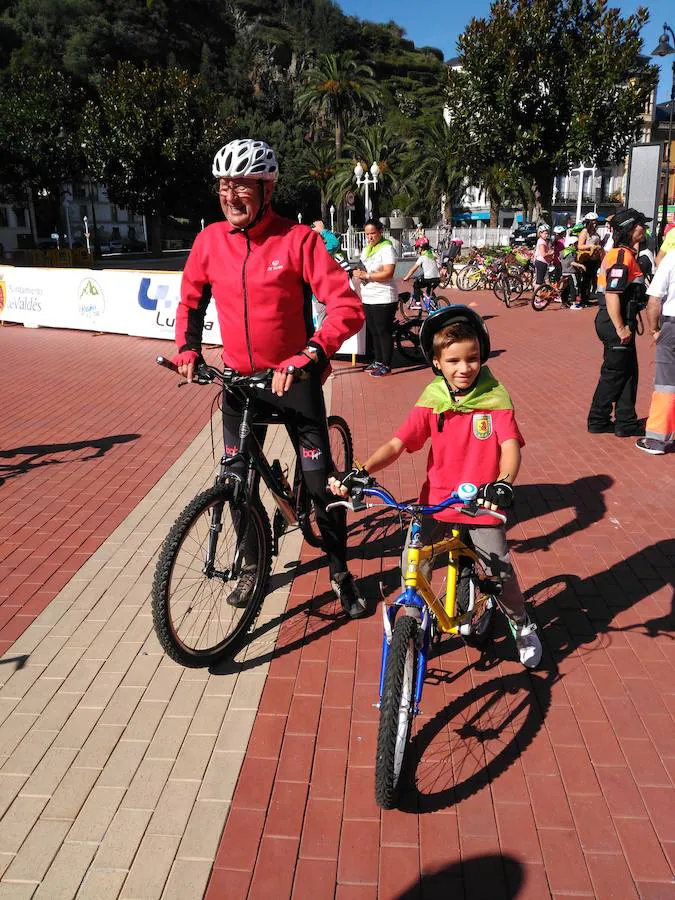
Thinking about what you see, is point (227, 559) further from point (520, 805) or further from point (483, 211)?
point (483, 211)

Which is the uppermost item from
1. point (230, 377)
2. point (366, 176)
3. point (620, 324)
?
point (366, 176)

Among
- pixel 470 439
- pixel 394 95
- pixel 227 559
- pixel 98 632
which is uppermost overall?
pixel 394 95

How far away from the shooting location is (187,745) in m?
3.01

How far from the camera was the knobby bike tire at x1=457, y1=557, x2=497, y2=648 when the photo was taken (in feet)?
10.7

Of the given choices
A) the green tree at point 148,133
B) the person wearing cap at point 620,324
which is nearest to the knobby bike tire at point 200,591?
the person wearing cap at point 620,324

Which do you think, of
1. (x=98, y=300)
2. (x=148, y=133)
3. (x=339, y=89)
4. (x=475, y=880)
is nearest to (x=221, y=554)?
(x=475, y=880)

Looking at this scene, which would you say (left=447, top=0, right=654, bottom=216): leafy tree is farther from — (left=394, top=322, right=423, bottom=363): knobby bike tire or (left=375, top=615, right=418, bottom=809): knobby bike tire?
(left=375, top=615, right=418, bottom=809): knobby bike tire

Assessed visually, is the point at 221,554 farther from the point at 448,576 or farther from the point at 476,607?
the point at 476,607

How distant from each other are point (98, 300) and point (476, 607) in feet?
43.3

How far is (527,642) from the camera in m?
3.37

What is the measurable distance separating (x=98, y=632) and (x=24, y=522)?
188cm

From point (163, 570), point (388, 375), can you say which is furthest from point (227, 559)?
point (388, 375)

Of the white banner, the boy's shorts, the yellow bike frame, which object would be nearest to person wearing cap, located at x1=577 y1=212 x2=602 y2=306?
the white banner

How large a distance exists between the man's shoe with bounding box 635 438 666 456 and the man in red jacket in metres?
4.02
